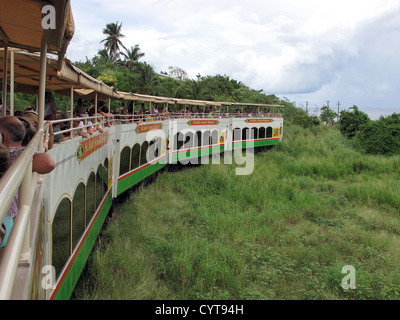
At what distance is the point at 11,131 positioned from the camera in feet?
7.86

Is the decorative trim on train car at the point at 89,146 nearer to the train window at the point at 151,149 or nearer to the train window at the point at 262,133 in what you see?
the train window at the point at 151,149

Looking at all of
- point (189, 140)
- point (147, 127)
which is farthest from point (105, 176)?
point (189, 140)

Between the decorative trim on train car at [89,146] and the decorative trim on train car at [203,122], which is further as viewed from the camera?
the decorative trim on train car at [203,122]

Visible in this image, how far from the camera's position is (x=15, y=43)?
401 centimetres

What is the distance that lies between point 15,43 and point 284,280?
18.0 feet

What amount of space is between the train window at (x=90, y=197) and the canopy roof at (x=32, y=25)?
7.54 feet

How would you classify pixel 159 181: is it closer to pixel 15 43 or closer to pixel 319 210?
pixel 319 210

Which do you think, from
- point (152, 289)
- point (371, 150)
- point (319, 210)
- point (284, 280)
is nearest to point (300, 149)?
point (371, 150)

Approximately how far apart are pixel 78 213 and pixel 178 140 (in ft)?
35.2

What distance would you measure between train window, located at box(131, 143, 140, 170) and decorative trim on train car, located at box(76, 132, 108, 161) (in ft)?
11.6

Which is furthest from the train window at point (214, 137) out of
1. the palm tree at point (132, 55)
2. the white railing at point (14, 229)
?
the palm tree at point (132, 55)

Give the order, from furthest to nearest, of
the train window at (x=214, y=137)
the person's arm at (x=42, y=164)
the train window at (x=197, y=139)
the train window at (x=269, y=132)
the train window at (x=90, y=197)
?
the train window at (x=269, y=132)
the train window at (x=214, y=137)
the train window at (x=197, y=139)
the train window at (x=90, y=197)
the person's arm at (x=42, y=164)

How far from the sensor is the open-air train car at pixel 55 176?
1428mm

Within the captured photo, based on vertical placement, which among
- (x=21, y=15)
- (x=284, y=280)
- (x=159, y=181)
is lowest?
(x=284, y=280)
